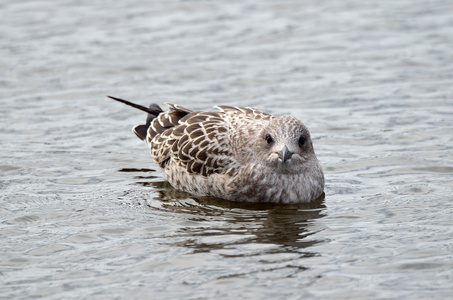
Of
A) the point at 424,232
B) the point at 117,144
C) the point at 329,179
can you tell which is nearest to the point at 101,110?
the point at 117,144

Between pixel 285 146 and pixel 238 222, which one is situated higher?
pixel 285 146

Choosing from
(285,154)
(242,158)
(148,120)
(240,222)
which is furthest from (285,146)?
(148,120)

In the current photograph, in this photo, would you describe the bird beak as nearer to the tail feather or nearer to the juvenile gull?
the juvenile gull

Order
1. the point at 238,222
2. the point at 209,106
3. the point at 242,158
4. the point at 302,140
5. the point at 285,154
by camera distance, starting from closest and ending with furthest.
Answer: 1. the point at 238,222
2. the point at 285,154
3. the point at 302,140
4. the point at 242,158
5. the point at 209,106

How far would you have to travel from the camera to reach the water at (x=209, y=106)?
6.98 meters

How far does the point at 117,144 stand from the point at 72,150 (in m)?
0.62

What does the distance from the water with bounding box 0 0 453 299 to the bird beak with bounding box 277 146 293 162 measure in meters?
0.57

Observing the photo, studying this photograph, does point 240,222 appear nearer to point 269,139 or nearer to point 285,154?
point 285,154

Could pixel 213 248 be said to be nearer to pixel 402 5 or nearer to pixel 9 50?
pixel 9 50

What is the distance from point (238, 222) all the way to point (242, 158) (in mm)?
1013

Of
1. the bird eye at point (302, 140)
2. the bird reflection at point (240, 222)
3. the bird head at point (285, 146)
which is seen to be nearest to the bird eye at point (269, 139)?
the bird head at point (285, 146)

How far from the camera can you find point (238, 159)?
915 cm

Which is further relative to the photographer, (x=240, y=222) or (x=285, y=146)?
(x=285, y=146)

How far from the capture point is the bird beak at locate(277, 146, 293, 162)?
8.48 metres
